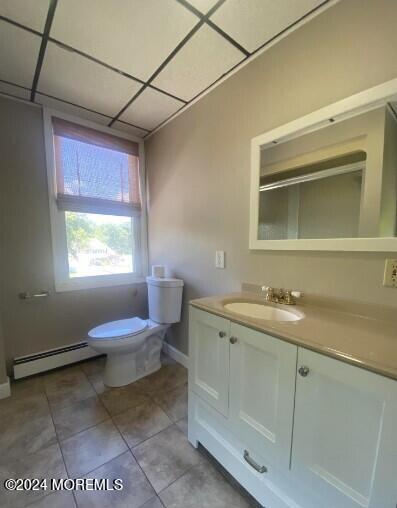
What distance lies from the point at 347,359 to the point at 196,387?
34.6 inches

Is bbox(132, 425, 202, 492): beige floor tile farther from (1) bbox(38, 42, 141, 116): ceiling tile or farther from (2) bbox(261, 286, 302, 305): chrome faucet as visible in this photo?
(1) bbox(38, 42, 141, 116): ceiling tile

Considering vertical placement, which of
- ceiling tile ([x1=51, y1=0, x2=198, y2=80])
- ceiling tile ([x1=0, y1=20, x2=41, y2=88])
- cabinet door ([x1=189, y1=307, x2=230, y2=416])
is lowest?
cabinet door ([x1=189, y1=307, x2=230, y2=416])

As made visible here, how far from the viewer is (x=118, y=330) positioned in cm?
188

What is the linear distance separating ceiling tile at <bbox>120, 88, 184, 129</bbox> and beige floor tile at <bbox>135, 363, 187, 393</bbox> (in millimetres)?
2403

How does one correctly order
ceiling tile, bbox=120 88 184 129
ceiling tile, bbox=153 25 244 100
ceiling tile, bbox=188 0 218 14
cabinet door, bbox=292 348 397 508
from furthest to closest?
ceiling tile, bbox=120 88 184 129 < ceiling tile, bbox=153 25 244 100 < ceiling tile, bbox=188 0 218 14 < cabinet door, bbox=292 348 397 508

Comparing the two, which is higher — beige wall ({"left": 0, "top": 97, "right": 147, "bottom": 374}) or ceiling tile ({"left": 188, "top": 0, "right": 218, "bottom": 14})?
ceiling tile ({"left": 188, "top": 0, "right": 218, "bottom": 14})

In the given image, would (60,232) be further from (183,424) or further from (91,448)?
(183,424)

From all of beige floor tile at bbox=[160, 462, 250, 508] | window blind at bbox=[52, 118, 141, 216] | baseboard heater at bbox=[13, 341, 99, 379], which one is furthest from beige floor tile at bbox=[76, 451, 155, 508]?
window blind at bbox=[52, 118, 141, 216]

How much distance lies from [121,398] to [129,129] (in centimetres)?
252

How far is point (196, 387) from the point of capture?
1.28 meters

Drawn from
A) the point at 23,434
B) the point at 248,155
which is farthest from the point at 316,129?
the point at 23,434

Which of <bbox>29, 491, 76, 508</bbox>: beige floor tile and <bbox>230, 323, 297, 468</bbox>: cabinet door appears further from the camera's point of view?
<bbox>29, 491, 76, 508</bbox>: beige floor tile

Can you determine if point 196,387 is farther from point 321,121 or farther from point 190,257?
point 321,121

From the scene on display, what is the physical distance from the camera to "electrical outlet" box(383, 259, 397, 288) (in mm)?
972
